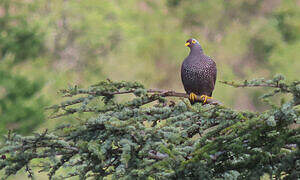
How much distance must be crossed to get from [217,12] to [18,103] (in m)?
11.0

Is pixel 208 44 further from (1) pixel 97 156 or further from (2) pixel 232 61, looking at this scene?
(1) pixel 97 156

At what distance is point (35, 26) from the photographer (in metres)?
14.4

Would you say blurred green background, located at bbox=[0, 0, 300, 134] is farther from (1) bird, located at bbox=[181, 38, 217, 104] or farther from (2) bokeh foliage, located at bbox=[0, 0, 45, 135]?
(1) bird, located at bbox=[181, 38, 217, 104]

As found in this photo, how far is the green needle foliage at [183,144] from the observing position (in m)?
2.09

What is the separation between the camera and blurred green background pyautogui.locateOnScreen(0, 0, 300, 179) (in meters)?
14.4

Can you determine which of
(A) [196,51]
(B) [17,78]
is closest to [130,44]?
(B) [17,78]

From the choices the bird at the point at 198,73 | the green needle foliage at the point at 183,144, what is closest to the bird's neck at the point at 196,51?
the bird at the point at 198,73

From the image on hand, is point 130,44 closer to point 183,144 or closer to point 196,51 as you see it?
point 196,51

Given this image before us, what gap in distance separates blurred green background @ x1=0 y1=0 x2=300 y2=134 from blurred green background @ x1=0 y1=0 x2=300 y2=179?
3cm

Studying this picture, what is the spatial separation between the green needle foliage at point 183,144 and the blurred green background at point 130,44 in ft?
30.5

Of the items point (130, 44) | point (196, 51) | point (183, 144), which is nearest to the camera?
point (183, 144)

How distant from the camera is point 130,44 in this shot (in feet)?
58.2

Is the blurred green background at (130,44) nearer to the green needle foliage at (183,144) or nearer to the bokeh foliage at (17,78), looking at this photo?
the bokeh foliage at (17,78)

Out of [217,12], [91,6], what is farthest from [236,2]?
[91,6]
